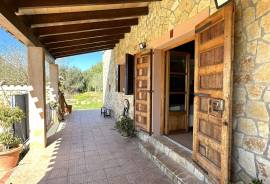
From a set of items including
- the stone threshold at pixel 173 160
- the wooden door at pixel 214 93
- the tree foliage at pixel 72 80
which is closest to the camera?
the wooden door at pixel 214 93

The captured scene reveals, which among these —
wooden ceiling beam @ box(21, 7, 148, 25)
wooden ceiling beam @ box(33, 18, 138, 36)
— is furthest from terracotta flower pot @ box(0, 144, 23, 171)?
wooden ceiling beam @ box(33, 18, 138, 36)

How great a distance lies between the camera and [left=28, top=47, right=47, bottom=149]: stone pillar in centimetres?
487

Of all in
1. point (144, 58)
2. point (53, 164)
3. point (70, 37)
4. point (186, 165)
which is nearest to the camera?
point (186, 165)

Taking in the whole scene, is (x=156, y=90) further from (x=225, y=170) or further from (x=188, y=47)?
(x=225, y=170)

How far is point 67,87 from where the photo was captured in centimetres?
1852

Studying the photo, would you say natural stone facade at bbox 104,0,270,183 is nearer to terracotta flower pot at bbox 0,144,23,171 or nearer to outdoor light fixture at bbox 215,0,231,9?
outdoor light fixture at bbox 215,0,231,9

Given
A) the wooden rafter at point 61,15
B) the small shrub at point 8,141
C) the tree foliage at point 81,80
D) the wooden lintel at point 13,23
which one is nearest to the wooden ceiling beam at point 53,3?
the wooden rafter at point 61,15

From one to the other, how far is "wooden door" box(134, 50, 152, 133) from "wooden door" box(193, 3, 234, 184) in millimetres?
1862

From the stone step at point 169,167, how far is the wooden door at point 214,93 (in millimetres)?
302

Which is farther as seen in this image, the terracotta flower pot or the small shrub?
the small shrub

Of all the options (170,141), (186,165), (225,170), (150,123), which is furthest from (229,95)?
(150,123)

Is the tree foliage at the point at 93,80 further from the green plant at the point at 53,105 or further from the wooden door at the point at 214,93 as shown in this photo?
the wooden door at the point at 214,93

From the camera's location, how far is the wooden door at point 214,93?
2238 millimetres

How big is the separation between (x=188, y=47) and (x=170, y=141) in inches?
101
